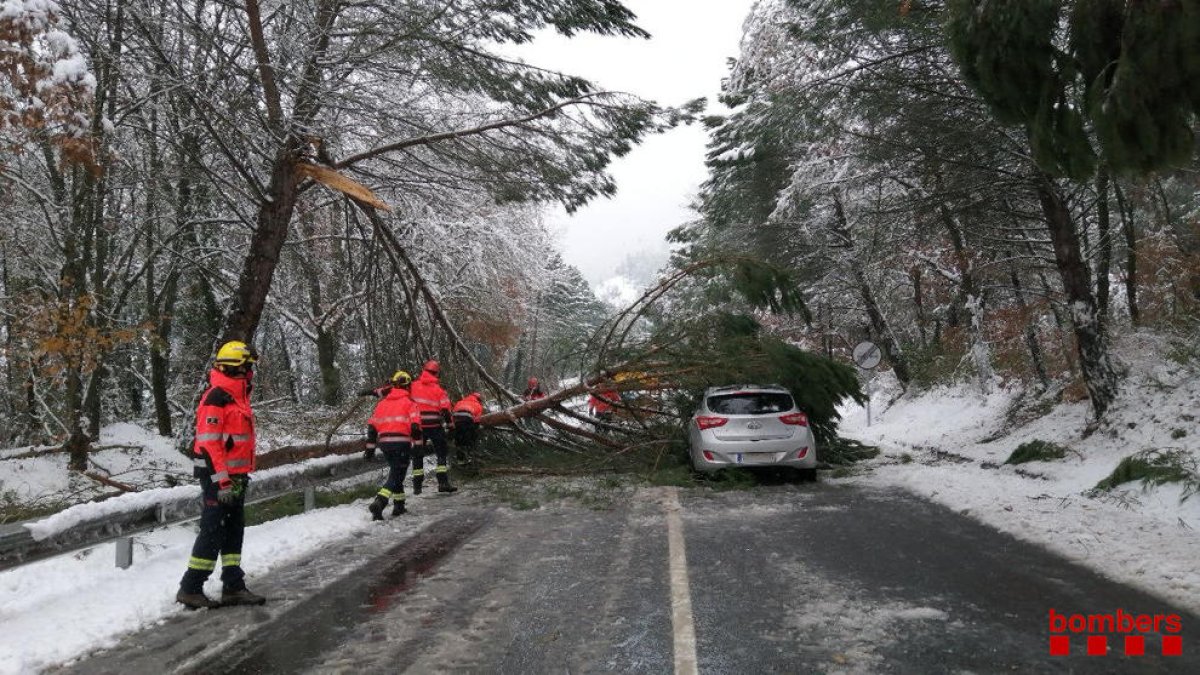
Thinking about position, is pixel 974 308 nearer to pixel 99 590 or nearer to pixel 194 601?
pixel 194 601

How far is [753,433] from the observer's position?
11141 millimetres

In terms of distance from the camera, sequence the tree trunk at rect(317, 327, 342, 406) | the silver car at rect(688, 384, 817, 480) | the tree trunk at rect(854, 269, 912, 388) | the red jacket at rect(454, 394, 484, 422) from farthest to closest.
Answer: the tree trunk at rect(854, 269, 912, 388), the tree trunk at rect(317, 327, 342, 406), the red jacket at rect(454, 394, 484, 422), the silver car at rect(688, 384, 817, 480)

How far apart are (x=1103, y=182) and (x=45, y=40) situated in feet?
46.4

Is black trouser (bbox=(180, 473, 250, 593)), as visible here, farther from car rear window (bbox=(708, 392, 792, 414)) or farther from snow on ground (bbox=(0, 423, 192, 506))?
car rear window (bbox=(708, 392, 792, 414))

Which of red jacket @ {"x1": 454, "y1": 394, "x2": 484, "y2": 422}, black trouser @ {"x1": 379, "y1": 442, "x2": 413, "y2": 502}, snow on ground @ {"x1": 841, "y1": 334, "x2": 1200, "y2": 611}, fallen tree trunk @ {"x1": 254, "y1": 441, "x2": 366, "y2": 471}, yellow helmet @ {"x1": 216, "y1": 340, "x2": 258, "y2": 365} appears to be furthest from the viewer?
red jacket @ {"x1": 454, "y1": 394, "x2": 484, "y2": 422}

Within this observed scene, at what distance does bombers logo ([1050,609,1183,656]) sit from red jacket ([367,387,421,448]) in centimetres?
705

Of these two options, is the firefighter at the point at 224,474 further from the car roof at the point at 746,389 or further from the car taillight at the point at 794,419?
the car taillight at the point at 794,419

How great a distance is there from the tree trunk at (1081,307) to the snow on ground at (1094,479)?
0.30 m

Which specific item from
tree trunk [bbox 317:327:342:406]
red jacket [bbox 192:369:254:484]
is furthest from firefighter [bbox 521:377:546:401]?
tree trunk [bbox 317:327:342:406]

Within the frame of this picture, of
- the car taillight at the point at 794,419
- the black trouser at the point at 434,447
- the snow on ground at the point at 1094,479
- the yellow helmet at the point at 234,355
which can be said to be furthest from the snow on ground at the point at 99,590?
the snow on ground at the point at 1094,479

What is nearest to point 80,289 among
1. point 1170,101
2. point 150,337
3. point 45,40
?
point 150,337

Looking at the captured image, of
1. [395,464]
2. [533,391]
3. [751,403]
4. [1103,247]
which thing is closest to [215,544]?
[395,464]

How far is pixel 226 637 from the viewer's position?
477 cm

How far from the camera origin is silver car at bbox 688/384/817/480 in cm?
1111
